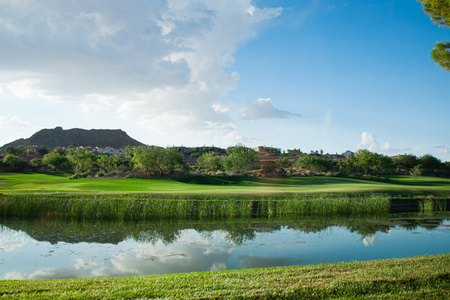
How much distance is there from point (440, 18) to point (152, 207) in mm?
17299

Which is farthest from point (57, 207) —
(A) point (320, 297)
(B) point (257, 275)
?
(A) point (320, 297)

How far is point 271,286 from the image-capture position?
6945 mm

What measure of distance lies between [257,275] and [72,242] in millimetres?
9841

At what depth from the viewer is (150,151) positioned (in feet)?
160

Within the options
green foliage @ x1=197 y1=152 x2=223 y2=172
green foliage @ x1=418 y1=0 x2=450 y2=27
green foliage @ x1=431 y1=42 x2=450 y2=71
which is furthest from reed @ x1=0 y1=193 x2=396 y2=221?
green foliage @ x1=197 y1=152 x2=223 y2=172

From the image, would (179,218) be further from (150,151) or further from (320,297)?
(150,151)

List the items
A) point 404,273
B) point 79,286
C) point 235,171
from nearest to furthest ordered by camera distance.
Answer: point 79,286
point 404,273
point 235,171

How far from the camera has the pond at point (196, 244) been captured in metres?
11.0

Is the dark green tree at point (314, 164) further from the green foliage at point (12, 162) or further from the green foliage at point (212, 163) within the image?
the green foliage at point (12, 162)

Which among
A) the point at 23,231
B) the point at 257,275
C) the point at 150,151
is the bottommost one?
the point at 23,231

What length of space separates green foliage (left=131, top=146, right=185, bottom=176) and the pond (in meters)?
29.1

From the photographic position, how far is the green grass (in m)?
6.46

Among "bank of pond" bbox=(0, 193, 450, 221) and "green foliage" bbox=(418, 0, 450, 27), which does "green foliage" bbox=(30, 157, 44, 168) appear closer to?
"bank of pond" bbox=(0, 193, 450, 221)

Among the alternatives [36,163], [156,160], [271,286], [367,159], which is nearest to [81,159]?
[156,160]
